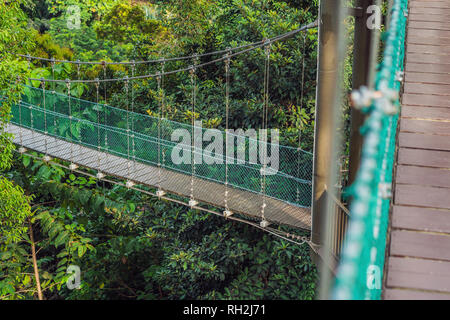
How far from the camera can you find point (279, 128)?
4.82 metres

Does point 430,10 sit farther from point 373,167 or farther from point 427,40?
point 373,167

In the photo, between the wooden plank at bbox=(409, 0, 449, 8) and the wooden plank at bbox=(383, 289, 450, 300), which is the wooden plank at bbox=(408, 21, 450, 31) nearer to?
the wooden plank at bbox=(409, 0, 449, 8)

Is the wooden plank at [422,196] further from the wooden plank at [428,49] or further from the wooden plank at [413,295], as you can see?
the wooden plank at [428,49]

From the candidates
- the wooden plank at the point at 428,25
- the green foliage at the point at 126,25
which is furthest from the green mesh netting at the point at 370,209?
the green foliage at the point at 126,25

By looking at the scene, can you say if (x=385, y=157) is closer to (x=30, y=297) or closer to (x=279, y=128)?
(x=279, y=128)

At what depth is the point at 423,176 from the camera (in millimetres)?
1322

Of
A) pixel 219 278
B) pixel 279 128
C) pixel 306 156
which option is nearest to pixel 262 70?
pixel 279 128

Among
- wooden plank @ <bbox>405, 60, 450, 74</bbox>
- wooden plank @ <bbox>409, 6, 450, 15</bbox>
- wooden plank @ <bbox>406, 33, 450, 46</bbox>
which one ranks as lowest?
wooden plank @ <bbox>405, 60, 450, 74</bbox>

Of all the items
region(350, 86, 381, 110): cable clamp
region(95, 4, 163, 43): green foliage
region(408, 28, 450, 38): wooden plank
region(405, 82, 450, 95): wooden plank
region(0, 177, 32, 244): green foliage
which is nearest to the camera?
region(350, 86, 381, 110): cable clamp

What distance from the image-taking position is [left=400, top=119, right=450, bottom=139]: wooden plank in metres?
1.54

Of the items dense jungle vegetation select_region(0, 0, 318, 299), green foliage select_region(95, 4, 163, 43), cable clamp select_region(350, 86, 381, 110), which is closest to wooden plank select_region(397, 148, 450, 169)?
cable clamp select_region(350, 86, 381, 110)

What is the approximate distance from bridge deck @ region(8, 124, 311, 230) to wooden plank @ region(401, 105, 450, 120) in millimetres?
1497

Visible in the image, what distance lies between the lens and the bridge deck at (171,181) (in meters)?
3.31
